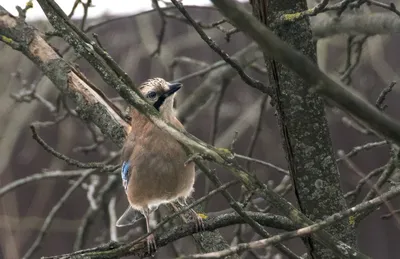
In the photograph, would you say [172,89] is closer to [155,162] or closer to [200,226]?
[155,162]

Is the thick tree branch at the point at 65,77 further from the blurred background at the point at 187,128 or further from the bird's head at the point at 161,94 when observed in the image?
the blurred background at the point at 187,128

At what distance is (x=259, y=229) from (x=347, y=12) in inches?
81.4

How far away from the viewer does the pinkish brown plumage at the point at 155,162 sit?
8.86 ft

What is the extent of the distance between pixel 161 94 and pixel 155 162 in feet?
1.09

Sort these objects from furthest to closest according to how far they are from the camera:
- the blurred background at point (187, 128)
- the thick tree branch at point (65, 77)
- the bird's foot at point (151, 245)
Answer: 1. the blurred background at point (187, 128)
2. the thick tree branch at point (65, 77)
3. the bird's foot at point (151, 245)

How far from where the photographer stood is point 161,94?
2.88 meters

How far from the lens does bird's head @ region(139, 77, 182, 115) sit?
2.87 metres

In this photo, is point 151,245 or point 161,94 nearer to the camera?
point 151,245

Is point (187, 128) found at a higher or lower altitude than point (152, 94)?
higher

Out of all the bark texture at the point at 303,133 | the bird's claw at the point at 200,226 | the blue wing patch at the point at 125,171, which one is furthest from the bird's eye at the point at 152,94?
the bark texture at the point at 303,133

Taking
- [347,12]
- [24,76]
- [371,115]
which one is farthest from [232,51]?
[371,115]

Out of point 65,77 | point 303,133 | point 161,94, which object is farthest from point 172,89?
point 303,133

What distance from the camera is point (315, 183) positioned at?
5.99 ft

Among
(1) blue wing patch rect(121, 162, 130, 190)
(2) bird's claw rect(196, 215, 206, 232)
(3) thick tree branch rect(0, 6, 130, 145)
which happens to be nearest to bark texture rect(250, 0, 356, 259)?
(2) bird's claw rect(196, 215, 206, 232)
